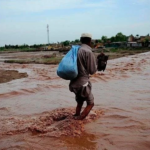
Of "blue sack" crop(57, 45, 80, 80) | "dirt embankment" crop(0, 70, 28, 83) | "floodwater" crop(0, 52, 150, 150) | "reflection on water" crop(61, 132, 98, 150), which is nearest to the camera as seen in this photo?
"reflection on water" crop(61, 132, 98, 150)

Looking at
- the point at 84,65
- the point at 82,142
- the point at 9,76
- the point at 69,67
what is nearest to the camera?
the point at 82,142

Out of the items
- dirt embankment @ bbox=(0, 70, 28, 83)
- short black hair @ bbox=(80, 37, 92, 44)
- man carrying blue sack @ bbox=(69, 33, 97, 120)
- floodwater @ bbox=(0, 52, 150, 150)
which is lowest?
dirt embankment @ bbox=(0, 70, 28, 83)

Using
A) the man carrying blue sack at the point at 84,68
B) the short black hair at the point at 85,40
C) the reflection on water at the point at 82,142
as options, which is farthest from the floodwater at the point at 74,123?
the short black hair at the point at 85,40

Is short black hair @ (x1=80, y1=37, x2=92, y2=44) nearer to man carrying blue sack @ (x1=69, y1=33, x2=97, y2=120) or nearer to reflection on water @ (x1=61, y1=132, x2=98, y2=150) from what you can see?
man carrying blue sack @ (x1=69, y1=33, x2=97, y2=120)

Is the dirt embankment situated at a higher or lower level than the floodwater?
lower

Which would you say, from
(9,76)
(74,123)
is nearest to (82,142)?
(74,123)

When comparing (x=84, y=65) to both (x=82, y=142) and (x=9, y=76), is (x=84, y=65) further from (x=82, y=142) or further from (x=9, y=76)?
(x=9, y=76)

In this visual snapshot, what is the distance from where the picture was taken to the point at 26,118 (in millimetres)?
5211

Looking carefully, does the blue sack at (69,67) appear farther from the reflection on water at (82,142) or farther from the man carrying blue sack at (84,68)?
the reflection on water at (82,142)

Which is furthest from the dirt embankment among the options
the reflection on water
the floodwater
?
the reflection on water

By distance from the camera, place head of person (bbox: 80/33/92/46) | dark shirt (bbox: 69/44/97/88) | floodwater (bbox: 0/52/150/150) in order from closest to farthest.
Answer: floodwater (bbox: 0/52/150/150) → dark shirt (bbox: 69/44/97/88) → head of person (bbox: 80/33/92/46)

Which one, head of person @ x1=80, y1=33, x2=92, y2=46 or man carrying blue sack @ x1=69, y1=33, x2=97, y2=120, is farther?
head of person @ x1=80, y1=33, x2=92, y2=46

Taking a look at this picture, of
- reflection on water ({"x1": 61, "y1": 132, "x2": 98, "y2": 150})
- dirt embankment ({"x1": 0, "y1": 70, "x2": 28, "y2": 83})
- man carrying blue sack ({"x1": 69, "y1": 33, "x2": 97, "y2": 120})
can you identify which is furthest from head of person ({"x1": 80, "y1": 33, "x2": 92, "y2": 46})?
dirt embankment ({"x1": 0, "y1": 70, "x2": 28, "y2": 83})

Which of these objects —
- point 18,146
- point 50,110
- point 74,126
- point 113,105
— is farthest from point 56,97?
point 18,146
